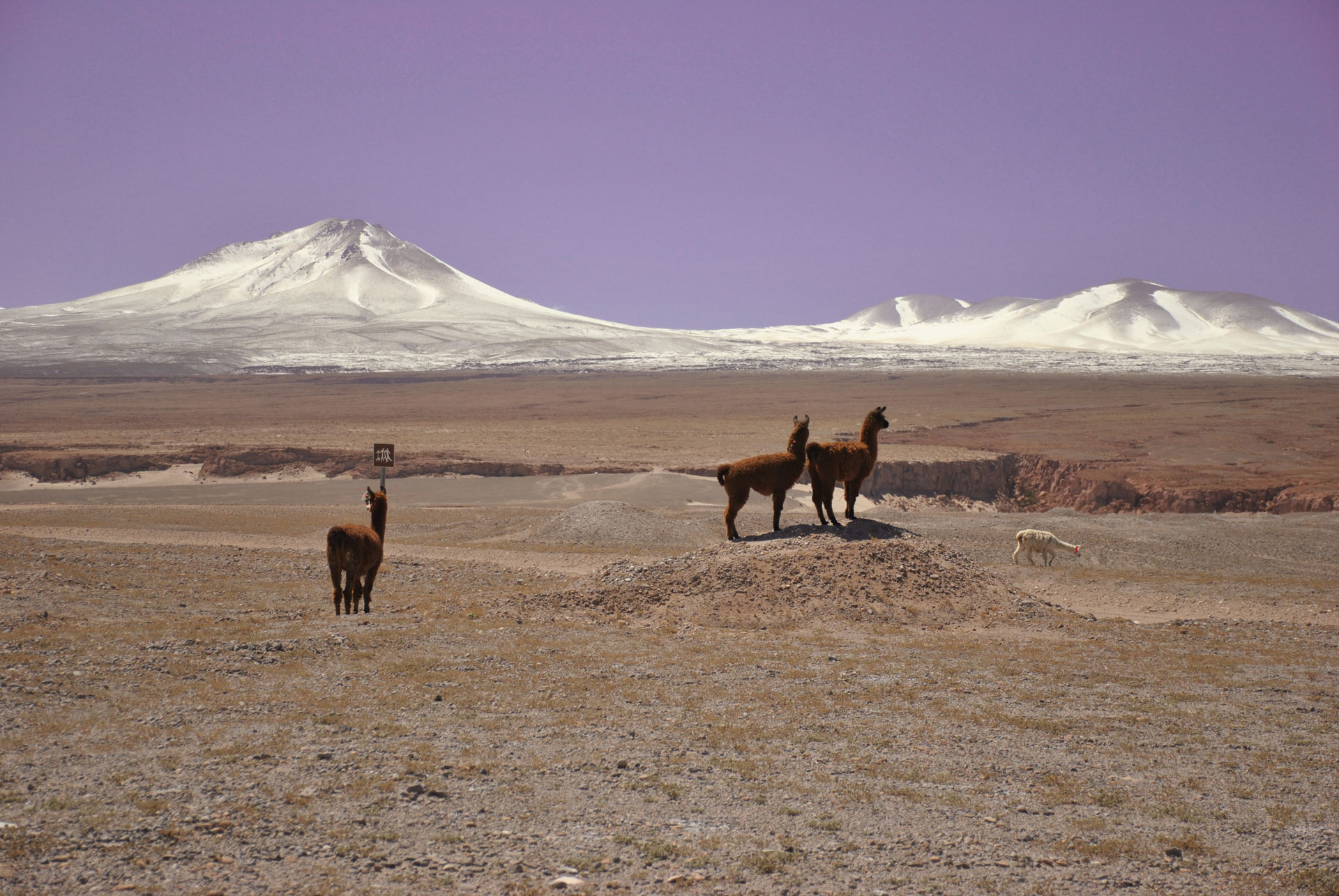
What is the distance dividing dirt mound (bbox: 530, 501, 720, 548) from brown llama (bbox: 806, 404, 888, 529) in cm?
896

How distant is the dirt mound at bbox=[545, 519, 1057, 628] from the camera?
1336 cm

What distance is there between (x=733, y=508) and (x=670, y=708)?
6984mm

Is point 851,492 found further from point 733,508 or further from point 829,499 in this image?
point 733,508

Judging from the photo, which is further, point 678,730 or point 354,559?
point 354,559

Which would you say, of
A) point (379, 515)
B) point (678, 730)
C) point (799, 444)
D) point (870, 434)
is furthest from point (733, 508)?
point (678, 730)

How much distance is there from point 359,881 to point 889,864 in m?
3.20

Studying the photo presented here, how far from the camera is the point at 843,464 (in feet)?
48.9

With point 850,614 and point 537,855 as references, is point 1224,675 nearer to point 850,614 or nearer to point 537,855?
point 850,614

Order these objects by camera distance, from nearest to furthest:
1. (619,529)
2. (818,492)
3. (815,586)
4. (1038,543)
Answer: (815,586)
(818,492)
(1038,543)
(619,529)

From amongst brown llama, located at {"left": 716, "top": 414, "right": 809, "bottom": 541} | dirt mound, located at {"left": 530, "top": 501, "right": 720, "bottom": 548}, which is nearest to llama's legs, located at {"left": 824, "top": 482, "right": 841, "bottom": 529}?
brown llama, located at {"left": 716, "top": 414, "right": 809, "bottom": 541}

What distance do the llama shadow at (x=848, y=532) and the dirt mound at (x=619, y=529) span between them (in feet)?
28.2

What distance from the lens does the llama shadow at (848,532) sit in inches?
589

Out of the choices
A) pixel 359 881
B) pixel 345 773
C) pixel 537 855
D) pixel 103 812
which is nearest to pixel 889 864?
pixel 537 855

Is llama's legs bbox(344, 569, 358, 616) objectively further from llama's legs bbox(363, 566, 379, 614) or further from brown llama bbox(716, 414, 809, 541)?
brown llama bbox(716, 414, 809, 541)
